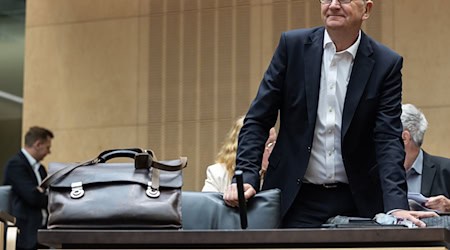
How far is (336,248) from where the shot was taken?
2615 mm

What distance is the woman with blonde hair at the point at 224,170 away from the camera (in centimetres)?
555

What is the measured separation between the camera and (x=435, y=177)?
5.34 m

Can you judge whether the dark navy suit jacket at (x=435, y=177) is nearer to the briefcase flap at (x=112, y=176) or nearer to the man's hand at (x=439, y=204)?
the man's hand at (x=439, y=204)

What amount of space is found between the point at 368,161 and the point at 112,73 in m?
6.38

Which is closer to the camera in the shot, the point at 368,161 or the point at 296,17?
the point at 368,161

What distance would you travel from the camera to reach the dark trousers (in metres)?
3.73

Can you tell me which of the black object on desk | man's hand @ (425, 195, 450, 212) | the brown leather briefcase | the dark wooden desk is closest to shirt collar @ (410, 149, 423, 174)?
man's hand @ (425, 195, 450, 212)

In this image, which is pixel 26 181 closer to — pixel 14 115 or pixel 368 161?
pixel 14 115

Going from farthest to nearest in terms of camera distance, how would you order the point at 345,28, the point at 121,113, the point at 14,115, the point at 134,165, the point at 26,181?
the point at 14,115 → the point at 121,113 → the point at 26,181 → the point at 345,28 → the point at 134,165

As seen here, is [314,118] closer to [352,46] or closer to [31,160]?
[352,46]

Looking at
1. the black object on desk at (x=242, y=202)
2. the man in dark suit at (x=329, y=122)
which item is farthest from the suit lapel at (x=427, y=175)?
the black object on desk at (x=242, y=202)

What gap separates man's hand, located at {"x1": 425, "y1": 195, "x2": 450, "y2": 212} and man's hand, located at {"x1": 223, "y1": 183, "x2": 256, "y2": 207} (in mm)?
1514

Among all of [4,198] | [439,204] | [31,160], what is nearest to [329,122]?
[439,204]

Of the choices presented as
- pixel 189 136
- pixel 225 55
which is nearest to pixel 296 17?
A: pixel 225 55
